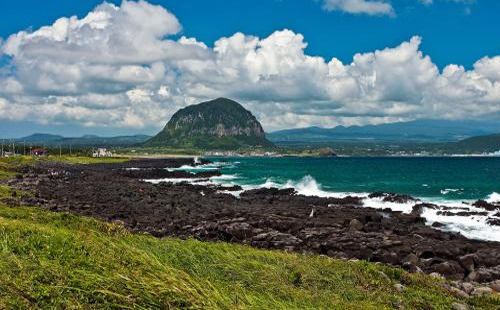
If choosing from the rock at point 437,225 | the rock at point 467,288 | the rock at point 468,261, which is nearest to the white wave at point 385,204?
the rock at point 437,225

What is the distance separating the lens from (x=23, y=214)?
2239 centimetres

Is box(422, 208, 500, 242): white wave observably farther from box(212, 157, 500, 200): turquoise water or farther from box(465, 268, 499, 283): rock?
box(212, 157, 500, 200): turquoise water

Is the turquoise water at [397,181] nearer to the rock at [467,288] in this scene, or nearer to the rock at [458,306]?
the rock at [467,288]

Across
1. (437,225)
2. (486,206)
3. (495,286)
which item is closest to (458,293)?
(495,286)

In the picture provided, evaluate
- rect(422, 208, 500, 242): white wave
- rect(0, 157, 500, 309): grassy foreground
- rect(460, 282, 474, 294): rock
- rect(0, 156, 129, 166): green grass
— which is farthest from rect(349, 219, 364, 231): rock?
rect(0, 156, 129, 166): green grass

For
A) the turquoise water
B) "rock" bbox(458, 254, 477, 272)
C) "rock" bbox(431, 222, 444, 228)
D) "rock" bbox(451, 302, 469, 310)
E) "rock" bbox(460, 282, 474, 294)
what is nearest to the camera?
"rock" bbox(451, 302, 469, 310)

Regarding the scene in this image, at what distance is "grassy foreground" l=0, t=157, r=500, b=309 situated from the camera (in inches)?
252

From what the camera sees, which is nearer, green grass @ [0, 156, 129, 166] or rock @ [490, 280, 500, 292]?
rock @ [490, 280, 500, 292]

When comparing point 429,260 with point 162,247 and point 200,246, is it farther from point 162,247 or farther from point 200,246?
point 162,247

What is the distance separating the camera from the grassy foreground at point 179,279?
6391mm

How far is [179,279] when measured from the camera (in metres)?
6.84

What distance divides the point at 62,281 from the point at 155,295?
176 centimetres

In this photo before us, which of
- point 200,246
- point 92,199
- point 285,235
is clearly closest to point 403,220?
point 285,235

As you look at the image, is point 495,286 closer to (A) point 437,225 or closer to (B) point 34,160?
(A) point 437,225
